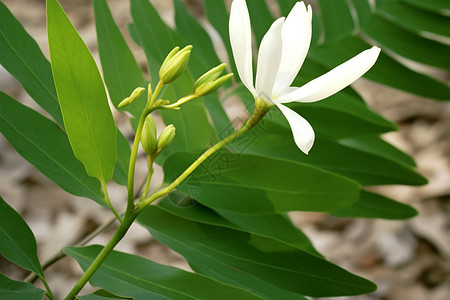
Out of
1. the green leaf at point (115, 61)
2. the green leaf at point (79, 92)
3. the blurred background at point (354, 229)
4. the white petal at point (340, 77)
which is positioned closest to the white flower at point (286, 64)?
the white petal at point (340, 77)

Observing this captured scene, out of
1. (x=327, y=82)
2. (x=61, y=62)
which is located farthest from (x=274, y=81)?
(x=61, y=62)

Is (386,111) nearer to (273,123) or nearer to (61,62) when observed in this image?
(273,123)

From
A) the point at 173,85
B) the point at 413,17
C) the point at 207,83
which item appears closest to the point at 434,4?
the point at 413,17

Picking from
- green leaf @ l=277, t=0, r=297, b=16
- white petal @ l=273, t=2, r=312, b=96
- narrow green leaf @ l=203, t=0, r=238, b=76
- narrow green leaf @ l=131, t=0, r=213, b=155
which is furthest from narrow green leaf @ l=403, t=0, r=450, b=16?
white petal @ l=273, t=2, r=312, b=96

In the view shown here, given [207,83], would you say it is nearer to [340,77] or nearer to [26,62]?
[340,77]

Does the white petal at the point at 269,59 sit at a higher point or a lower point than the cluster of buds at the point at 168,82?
higher

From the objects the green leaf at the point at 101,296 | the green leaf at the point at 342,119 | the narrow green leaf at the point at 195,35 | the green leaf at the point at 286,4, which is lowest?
the green leaf at the point at 101,296

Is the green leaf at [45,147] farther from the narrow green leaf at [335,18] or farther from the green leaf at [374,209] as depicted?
the narrow green leaf at [335,18]
